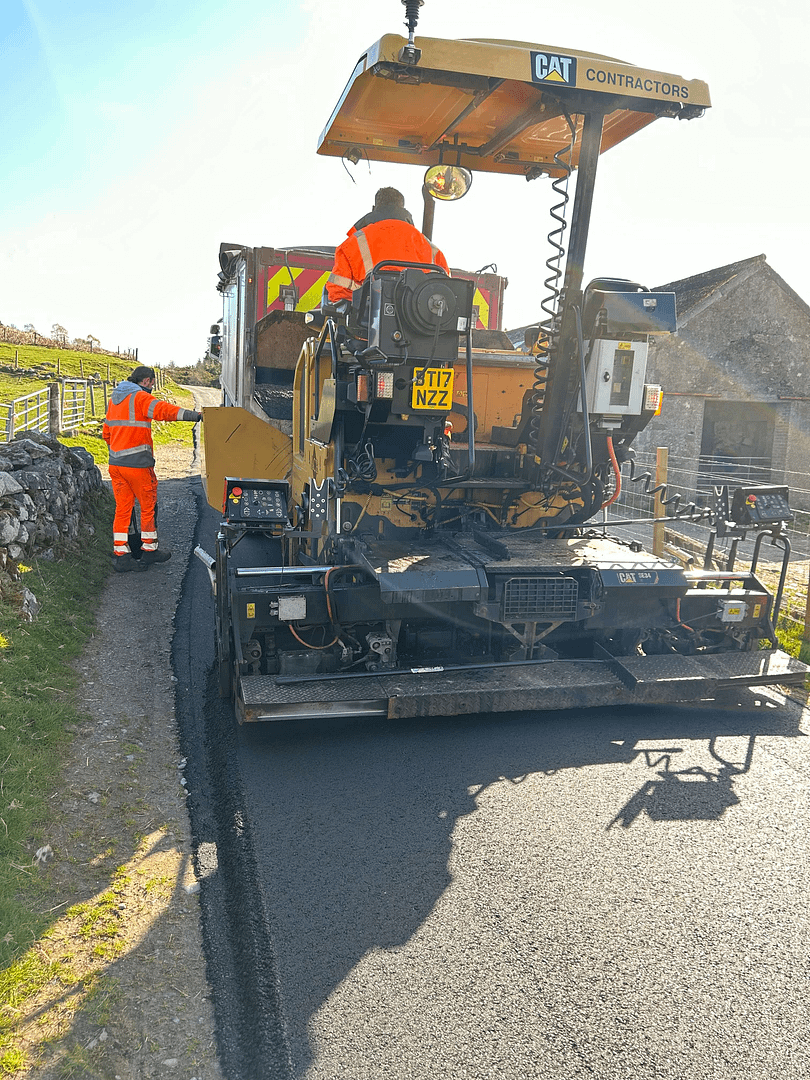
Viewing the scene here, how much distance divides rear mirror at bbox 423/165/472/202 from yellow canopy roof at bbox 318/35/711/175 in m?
0.07

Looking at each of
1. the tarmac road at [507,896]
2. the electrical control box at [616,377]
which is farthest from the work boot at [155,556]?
the electrical control box at [616,377]

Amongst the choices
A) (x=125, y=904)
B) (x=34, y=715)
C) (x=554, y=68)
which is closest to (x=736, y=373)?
(x=554, y=68)

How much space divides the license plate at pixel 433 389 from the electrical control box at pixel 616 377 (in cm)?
97

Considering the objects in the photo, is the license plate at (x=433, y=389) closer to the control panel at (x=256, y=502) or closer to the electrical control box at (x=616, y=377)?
the electrical control box at (x=616, y=377)

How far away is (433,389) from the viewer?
4.70 meters

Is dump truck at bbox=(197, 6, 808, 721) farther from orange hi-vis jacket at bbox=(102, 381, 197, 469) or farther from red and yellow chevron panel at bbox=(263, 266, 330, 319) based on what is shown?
red and yellow chevron panel at bbox=(263, 266, 330, 319)

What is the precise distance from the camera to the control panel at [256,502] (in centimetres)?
550

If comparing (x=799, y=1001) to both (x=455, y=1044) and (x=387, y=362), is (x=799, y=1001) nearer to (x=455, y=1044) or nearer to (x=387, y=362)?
(x=455, y=1044)

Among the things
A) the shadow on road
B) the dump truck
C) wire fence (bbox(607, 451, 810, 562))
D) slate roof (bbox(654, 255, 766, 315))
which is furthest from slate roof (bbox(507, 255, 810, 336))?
the shadow on road

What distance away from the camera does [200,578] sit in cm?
812

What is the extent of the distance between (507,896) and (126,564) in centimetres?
617

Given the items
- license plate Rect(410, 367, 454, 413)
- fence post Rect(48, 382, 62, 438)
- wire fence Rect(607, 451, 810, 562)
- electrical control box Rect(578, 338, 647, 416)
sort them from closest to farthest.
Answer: license plate Rect(410, 367, 454, 413) → electrical control box Rect(578, 338, 647, 416) → wire fence Rect(607, 451, 810, 562) → fence post Rect(48, 382, 62, 438)

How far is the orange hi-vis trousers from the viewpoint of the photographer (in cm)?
820

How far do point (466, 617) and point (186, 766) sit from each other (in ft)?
5.88
